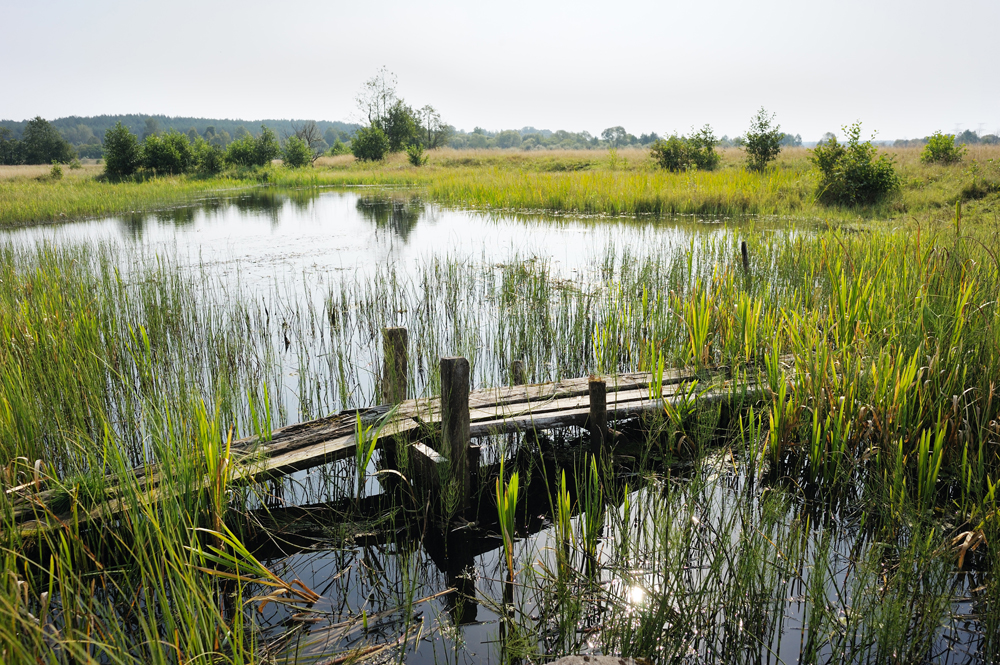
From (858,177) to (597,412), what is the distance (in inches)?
463

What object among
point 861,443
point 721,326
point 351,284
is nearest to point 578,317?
point 721,326

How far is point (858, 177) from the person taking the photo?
11930 mm

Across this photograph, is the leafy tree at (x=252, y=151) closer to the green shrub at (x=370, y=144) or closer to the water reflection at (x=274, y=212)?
the green shrub at (x=370, y=144)

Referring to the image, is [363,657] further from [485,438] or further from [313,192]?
[313,192]

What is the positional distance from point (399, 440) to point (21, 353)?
2.40m

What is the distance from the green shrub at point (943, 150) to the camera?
590 inches

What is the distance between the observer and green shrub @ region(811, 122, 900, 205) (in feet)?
38.5

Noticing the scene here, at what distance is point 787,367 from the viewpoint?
3688 millimetres

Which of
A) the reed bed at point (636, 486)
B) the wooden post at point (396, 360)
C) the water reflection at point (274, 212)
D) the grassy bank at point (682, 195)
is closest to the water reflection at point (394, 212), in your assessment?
the water reflection at point (274, 212)

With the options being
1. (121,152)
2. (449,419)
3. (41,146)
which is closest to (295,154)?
(121,152)

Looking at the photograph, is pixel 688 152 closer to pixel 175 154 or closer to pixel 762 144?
pixel 762 144

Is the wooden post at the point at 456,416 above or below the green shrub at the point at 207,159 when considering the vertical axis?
below

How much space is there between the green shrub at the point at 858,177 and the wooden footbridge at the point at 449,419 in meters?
10.3

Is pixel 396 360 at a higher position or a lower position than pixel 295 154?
lower
